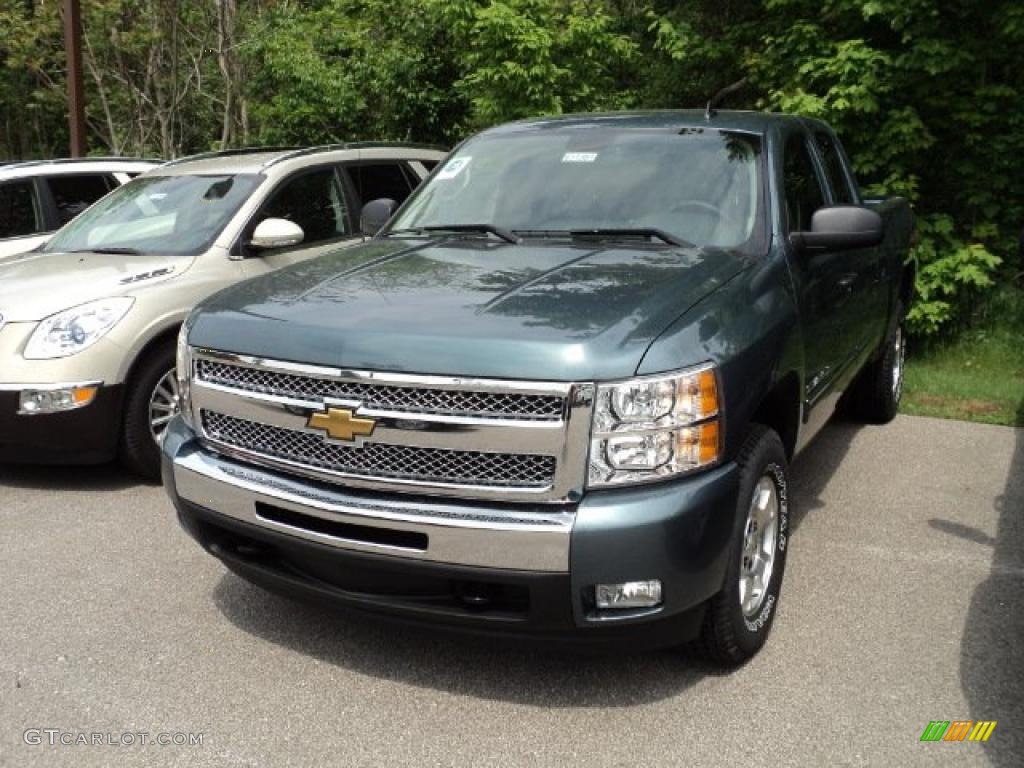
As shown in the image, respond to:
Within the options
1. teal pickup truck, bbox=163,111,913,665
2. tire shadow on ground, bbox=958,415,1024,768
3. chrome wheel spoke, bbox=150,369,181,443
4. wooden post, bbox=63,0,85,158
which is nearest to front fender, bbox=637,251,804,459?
teal pickup truck, bbox=163,111,913,665

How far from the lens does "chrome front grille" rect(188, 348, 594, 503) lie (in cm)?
279

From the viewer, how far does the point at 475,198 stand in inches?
176

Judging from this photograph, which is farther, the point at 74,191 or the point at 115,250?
the point at 74,191

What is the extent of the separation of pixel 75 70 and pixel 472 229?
1045cm

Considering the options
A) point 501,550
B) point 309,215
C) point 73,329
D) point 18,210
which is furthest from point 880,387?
point 18,210

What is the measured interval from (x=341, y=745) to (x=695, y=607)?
1.14 metres

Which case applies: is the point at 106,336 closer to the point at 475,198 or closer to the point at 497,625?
the point at 475,198

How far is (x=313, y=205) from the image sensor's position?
6.62 metres

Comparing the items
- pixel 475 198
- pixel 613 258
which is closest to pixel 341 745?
pixel 613 258

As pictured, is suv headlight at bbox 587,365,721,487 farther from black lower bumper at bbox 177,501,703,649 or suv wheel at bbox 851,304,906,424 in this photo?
suv wheel at bbox 851,304,906,424

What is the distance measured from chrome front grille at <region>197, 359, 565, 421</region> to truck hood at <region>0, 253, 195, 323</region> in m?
2.47

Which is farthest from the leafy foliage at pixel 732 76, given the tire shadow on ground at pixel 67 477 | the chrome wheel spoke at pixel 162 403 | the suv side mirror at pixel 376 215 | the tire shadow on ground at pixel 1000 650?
the tire shadow on ground at pixel 67 477

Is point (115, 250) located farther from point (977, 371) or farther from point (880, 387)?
point (977, 371)

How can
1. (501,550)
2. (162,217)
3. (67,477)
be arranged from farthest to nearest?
(162,217) → (67,477) → (501,550)
